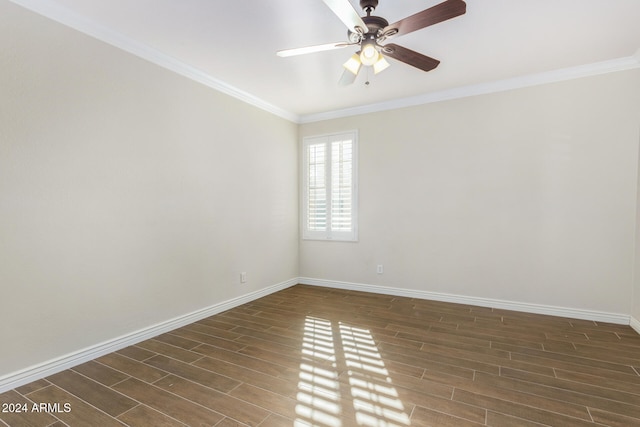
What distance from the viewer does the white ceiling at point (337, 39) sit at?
2.40 metres

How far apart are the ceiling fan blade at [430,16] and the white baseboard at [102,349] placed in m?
3.24

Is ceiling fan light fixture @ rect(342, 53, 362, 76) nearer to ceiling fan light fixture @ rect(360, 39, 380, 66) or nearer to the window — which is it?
ceiling fan light fixture @ rect(360, 39, 380, 66)

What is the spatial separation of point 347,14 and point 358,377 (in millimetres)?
2446

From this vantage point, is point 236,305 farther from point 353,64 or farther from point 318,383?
point 353,64

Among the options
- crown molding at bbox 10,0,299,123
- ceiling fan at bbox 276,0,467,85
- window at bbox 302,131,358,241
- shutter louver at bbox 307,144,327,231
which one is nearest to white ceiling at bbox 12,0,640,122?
crown molding at bbox 10,0,299,123

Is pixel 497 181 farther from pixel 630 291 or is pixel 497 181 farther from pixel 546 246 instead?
pixel 630 291

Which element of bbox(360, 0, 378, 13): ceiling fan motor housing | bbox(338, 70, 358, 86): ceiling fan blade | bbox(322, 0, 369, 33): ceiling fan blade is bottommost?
bbox(338, 70, 358, 86): ceiling fan blade

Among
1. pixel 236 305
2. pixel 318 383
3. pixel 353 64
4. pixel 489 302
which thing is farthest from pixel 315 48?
pixel 489 302

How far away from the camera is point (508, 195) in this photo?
385cm

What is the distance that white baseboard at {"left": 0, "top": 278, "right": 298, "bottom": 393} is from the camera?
86.9 inches

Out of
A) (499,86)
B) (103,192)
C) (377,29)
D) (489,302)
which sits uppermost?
(499,86)

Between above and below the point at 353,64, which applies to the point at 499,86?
above

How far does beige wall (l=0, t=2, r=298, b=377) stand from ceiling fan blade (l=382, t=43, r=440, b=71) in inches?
86.6

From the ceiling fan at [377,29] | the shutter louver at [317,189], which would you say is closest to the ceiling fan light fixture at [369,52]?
the ceiling fan at [377,29]
